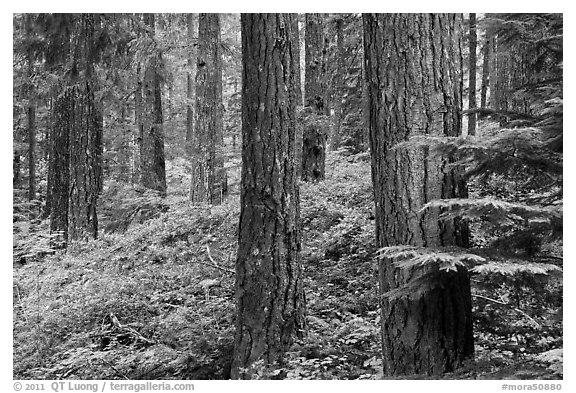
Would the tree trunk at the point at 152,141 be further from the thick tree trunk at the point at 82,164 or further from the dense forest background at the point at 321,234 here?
the thick tree trunk at the point at 82,164

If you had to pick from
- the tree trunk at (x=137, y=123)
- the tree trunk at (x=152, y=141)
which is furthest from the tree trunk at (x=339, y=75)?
the tree trunk at (x=137, y=123)

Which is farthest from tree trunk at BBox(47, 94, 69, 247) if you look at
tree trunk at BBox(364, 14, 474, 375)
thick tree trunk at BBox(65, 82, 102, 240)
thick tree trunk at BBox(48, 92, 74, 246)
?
tree trunk at BBox(364, 14, 474, 375)

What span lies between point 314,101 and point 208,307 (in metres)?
7.08

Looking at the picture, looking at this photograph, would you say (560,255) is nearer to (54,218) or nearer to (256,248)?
(256,248)

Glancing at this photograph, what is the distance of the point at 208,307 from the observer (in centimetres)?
705

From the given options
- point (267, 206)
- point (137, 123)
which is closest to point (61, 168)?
point (137, 123)

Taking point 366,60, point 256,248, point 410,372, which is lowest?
point 410,372

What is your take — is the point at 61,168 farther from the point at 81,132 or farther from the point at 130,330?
the point at 130,330

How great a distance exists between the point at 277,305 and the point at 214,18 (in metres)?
9.24

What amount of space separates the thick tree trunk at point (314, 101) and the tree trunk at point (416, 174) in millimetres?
7299

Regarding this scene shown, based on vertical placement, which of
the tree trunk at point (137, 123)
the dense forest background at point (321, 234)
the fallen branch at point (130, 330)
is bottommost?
the fallen branch at point (130, 330)

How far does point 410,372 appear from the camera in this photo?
407cm

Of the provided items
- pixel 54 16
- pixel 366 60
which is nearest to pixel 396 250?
pixel 366 60

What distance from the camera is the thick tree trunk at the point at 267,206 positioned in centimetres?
562
